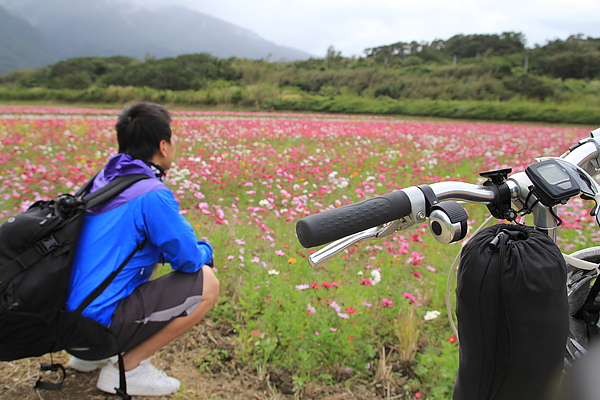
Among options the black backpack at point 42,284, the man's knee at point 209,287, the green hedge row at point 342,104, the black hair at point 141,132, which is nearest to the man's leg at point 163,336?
the man's knee at point 209,287

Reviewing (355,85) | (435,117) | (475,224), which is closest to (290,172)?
(475,224)

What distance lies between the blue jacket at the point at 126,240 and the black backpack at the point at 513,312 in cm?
136

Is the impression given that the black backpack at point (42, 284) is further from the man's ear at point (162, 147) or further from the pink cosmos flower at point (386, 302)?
the pink cosmos flower at point (386, 302)

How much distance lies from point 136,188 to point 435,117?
2421 centimetres

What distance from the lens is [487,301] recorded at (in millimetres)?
718

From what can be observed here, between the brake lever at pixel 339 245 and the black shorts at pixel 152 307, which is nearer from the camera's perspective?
the brake lever at pixel 339 245

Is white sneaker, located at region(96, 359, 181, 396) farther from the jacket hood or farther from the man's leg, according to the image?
the jacket hood

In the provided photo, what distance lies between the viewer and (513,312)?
0.70 meters

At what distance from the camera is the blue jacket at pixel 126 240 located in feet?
5.43

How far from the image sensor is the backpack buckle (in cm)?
152

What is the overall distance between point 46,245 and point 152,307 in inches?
20.7

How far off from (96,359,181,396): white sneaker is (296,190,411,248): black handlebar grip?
1.56 m

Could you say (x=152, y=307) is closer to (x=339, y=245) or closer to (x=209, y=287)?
(x=209, y=287)

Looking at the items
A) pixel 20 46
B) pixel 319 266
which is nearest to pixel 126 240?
pixel 319 266
